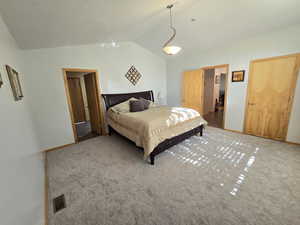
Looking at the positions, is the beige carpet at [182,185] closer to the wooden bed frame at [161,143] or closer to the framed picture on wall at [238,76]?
the wooden bed frame at [161,143]

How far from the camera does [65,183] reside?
6.89ft

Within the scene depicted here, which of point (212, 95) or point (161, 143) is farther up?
point (212, 95)

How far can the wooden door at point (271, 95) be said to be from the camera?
2.91 m

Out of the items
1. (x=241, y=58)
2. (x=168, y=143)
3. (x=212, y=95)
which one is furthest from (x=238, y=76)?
(x=168, y=143)

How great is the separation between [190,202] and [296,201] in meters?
1.33

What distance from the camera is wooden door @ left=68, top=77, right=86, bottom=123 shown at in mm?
5539

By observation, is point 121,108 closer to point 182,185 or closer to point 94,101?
point 94,101

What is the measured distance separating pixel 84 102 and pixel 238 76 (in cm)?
609

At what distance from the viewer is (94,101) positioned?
13.5ft

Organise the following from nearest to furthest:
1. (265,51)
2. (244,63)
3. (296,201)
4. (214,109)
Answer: (296,201), (265,51), (244,63), (214,109)

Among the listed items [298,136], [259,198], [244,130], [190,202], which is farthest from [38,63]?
[298,136]

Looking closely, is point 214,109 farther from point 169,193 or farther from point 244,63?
point 169,193

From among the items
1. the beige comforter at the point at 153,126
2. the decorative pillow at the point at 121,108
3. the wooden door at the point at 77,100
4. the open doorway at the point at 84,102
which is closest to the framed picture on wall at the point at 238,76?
the beige comforter at the point at 153,126

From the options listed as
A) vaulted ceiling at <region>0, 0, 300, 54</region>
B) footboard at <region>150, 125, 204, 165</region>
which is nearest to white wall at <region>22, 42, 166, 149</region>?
vaulted ceiling at <region>0, 0, 300, 54</region>
